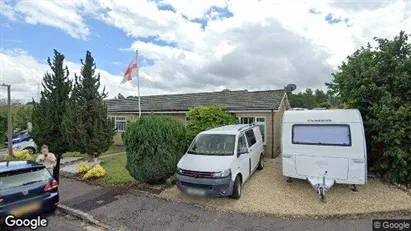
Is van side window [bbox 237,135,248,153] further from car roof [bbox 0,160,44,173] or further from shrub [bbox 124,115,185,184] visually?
car roof [bbox 0,160,44,173]

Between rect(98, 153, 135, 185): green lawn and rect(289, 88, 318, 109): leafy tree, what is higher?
rect(289, 88, 318, 109): leafy tree

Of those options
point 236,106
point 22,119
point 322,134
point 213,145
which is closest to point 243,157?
point 213,145

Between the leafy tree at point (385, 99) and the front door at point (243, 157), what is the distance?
419cm

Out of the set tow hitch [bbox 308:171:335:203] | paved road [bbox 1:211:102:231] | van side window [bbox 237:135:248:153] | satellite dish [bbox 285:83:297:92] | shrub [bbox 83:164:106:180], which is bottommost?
paved road [bbox 1:211:102:231]

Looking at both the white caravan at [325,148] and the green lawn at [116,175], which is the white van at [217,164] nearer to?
the white caravan at [325,148]

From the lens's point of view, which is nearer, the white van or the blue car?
the blue car

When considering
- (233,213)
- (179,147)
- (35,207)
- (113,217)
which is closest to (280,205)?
(233,213)

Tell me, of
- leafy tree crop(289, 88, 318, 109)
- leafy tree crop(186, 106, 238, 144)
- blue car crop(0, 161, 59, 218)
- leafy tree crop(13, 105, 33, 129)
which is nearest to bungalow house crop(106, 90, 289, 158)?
leafy tree crop(186, 106, 238, 144)

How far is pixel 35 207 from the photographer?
18.8 ft

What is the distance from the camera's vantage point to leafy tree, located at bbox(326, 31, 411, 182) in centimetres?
782

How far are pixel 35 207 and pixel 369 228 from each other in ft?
24.0

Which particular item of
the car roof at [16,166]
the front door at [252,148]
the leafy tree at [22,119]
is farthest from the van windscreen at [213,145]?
the leafy tree at [22,119]

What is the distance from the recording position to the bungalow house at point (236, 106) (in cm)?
1373

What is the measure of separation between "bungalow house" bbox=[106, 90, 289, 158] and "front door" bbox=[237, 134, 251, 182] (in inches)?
223
